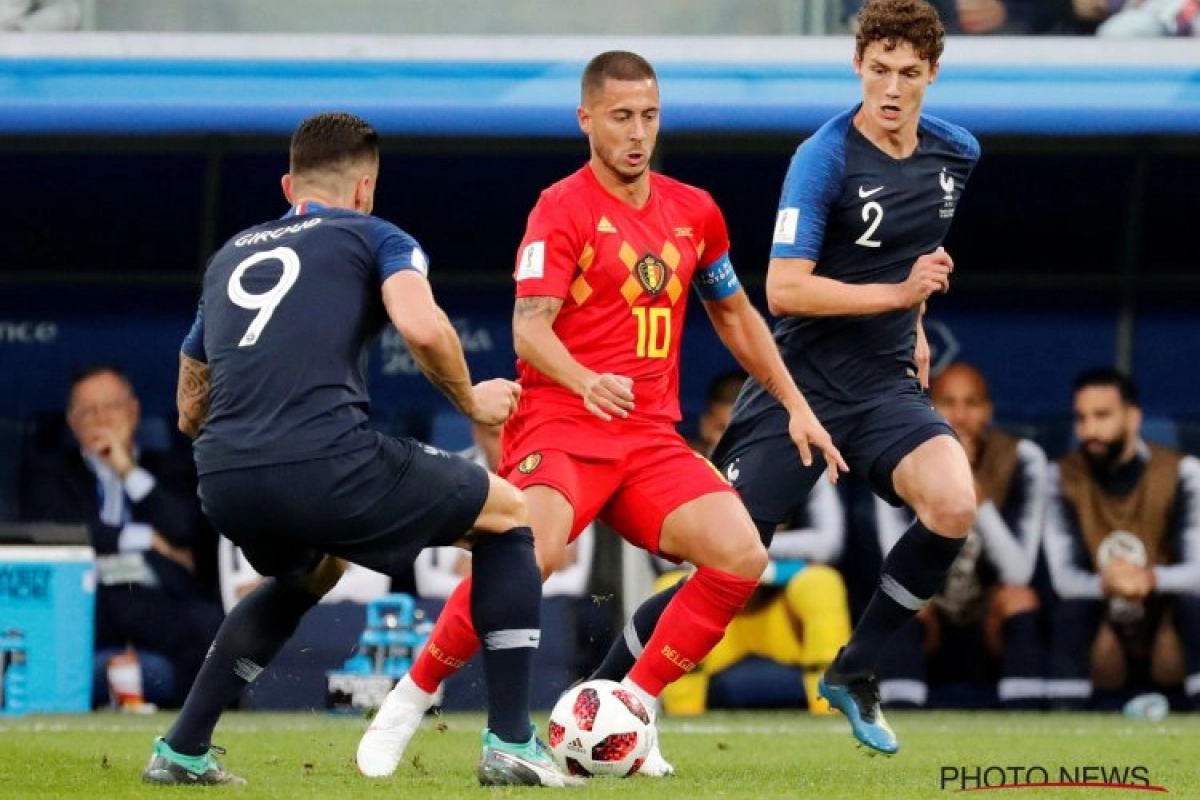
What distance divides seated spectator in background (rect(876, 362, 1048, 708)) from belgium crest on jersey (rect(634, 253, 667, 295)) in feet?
12.8

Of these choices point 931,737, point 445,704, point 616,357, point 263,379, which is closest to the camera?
point 263,379

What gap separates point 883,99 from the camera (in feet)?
22.5

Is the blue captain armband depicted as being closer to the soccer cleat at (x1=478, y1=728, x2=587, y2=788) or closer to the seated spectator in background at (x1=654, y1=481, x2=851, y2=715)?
the soccer cleat at (x1=478, y1=728, x2=587, y2=788)

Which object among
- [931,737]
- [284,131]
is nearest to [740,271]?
[284,131]

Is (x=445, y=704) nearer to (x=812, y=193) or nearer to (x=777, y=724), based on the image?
(x=777, y=724)

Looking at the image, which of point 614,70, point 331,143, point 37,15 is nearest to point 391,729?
point 331,143

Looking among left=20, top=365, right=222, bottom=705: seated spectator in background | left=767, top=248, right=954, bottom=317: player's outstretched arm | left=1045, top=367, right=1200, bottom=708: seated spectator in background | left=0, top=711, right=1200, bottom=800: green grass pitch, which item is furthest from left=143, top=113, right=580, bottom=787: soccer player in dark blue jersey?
left=1045, top=367, right=1200, bottom=708: seated spectator in background

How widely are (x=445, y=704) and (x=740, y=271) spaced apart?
8.92ft

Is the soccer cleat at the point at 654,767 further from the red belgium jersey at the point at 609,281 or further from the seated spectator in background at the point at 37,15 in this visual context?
the seated spectator in background at the point at 37,15

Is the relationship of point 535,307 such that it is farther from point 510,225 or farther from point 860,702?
point 510,225

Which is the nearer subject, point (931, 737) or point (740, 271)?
point (931, 737)

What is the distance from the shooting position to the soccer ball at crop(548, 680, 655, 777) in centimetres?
609

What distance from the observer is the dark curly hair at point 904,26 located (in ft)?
22.2

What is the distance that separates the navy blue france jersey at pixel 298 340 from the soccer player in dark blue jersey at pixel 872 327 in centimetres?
163
